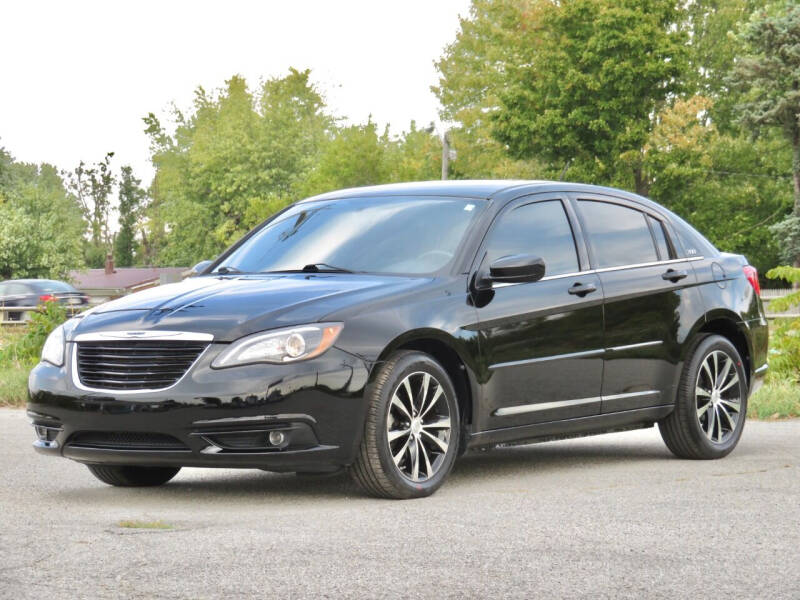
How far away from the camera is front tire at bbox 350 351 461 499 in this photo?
22.2 feet

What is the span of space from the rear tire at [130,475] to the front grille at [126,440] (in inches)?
31.6

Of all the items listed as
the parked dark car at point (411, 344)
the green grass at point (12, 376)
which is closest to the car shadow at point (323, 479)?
the parked dark car at point (411, 344)

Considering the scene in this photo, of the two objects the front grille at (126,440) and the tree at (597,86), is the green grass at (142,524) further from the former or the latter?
the tree at (597,86)

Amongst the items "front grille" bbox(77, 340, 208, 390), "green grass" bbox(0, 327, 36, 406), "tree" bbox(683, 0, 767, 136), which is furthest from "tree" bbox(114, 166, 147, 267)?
"front grille" bbox(77, 340, 208, 390)

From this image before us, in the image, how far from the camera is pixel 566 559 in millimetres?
5387

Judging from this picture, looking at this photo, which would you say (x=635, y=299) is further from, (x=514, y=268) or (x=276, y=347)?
(x=276, y=347)

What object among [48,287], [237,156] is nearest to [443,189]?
[48,287]

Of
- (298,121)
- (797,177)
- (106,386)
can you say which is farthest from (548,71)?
(106,386)

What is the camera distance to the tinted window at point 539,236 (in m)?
7.92

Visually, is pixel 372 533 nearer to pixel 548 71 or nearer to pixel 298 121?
pixel 548 71

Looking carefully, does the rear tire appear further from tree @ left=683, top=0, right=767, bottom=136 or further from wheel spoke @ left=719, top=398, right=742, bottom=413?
tree @ left=683, top=0, right=767, bottom=136

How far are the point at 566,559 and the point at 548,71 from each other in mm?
44511

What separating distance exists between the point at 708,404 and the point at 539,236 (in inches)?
74.1

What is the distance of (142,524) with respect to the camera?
20.0 feet
